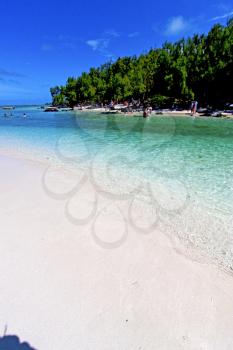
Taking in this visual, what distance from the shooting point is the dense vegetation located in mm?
46875

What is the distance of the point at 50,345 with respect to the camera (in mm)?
2156

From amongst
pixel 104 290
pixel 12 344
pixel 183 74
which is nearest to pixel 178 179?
pixel 104 290

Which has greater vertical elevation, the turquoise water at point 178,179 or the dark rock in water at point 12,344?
the dark rock in water at point 12,344

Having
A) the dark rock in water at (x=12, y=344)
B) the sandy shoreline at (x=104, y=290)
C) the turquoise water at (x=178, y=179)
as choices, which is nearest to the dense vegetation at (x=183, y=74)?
the turquoise water at (x=178, y=179)

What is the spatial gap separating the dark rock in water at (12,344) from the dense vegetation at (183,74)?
52.2m

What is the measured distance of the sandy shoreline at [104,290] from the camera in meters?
2.26

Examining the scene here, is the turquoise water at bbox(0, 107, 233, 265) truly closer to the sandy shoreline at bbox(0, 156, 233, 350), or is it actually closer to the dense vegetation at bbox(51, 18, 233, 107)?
the sandy shoreline at bbox(0, 156, 233, 350)

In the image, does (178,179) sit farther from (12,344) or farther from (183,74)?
(183,74)

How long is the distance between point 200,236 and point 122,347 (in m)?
2.47

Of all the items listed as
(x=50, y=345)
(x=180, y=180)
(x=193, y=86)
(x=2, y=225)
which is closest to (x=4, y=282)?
(x=50, y=345)

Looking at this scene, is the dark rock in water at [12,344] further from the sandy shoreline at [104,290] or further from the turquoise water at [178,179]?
the turquoise water at [178,179]

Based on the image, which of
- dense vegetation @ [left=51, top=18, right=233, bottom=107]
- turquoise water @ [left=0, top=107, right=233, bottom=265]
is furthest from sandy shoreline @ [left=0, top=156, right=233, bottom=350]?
dense vegetation @ [left=51, top=18, right=233, bottom=107]

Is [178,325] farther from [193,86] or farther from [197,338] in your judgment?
[193,86]

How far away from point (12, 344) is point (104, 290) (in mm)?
1067
